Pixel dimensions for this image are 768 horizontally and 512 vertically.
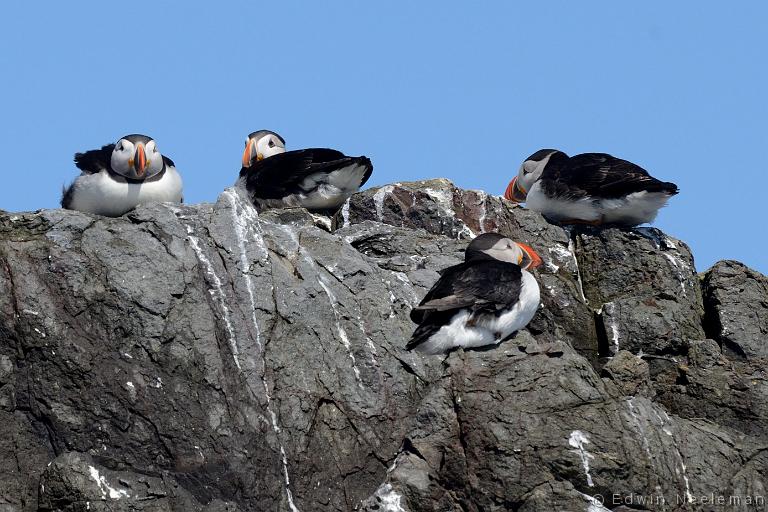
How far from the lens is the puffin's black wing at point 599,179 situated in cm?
1252

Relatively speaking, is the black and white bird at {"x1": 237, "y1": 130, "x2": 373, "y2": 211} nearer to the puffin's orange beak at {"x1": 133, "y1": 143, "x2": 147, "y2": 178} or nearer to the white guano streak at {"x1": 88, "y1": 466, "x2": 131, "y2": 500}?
the puffin's orange beak at {"x1": 133, "y1": 143, "x2": 147, "y2": 178}

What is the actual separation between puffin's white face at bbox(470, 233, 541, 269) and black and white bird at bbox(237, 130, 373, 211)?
8.41ft

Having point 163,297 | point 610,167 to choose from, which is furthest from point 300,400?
point 610,167

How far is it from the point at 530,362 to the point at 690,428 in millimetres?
1078

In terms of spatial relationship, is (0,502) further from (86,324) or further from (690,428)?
(690,428)

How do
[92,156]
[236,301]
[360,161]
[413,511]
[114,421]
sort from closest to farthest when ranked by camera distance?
1. [413,511]
2. [114,421]
3. [236,301]
4. [92,156]
5. [360,161]

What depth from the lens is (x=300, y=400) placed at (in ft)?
30.5

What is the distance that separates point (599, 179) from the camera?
498 inches

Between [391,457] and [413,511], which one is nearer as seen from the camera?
[413,511]

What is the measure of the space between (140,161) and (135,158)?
0.15 feet

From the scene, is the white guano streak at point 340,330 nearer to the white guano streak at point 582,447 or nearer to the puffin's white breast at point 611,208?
the white guano streak at point 582,447

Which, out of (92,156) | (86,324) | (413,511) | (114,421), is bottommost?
(413,511)

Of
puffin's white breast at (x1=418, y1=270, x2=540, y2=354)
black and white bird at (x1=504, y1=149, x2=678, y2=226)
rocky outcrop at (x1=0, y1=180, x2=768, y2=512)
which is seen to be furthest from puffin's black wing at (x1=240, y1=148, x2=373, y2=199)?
puffin's white breast at (x1=418, y1=270, x2=540, y2=354)

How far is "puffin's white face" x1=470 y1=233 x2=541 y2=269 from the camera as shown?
1041 cm
